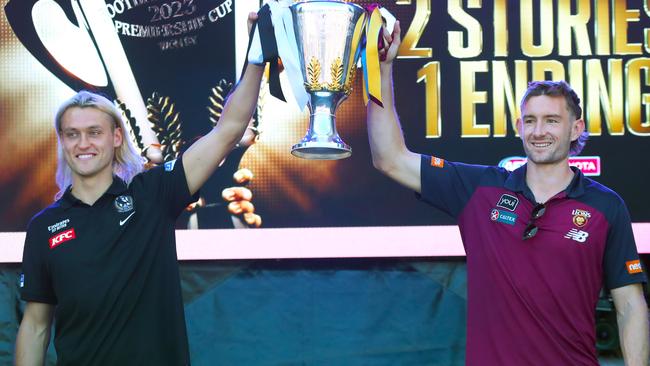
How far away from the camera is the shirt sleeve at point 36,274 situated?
2678 millimetres

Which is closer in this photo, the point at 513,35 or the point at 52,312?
the point at 52,312

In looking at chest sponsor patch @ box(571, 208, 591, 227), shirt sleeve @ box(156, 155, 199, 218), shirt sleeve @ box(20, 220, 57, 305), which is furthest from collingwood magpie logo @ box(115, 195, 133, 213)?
chest sponsor patch @ box(571, 208, 591, 227)

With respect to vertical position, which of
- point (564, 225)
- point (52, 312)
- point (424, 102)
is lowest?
point (52, 312)

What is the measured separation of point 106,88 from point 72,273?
1490mm

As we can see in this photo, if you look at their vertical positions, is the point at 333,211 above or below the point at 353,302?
above

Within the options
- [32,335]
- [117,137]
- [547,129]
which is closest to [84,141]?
[117,137]

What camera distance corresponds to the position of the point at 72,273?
2.60 m

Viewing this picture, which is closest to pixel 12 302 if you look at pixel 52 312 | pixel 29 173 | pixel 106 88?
pixel 29 173

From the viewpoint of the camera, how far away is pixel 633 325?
8.84ft

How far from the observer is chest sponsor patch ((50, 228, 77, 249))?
2.65 metres

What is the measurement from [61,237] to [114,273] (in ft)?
0.72

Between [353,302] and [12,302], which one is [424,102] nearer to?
[353,302]

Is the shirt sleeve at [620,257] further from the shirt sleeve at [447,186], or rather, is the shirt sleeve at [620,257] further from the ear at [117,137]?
the ear at [117,137]

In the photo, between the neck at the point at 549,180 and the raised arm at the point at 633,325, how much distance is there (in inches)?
14.2
